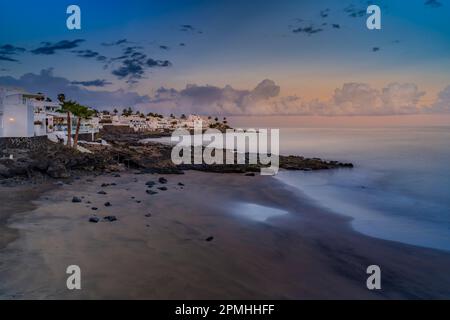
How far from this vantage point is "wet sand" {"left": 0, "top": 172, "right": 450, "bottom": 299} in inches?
320

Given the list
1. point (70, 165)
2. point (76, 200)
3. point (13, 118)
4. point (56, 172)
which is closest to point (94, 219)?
point (76, 200)

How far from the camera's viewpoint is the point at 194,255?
33.7 feet

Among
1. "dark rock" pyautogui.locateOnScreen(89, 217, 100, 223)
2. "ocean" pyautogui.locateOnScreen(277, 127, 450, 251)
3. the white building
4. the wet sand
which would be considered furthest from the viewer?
the white building

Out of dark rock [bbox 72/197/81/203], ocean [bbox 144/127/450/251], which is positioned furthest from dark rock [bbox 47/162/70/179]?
ocean [bbox 144/127/450/251]

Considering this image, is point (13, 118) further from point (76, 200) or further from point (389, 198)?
point (389, 198)

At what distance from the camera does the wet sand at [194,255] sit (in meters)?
8.12

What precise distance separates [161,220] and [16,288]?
6.78 meters

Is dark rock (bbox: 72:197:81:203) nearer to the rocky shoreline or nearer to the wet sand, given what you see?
the wet sand

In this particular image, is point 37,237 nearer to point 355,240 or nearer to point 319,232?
point 319,232

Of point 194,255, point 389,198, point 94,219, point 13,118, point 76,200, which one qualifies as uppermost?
point 13,118

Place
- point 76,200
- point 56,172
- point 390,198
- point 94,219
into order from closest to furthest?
point 94,219
point 76,200
point 56,172
point 390,198

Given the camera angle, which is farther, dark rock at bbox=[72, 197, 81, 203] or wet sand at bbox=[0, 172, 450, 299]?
dark rock at bbox=[72, 197, 81, 203]
